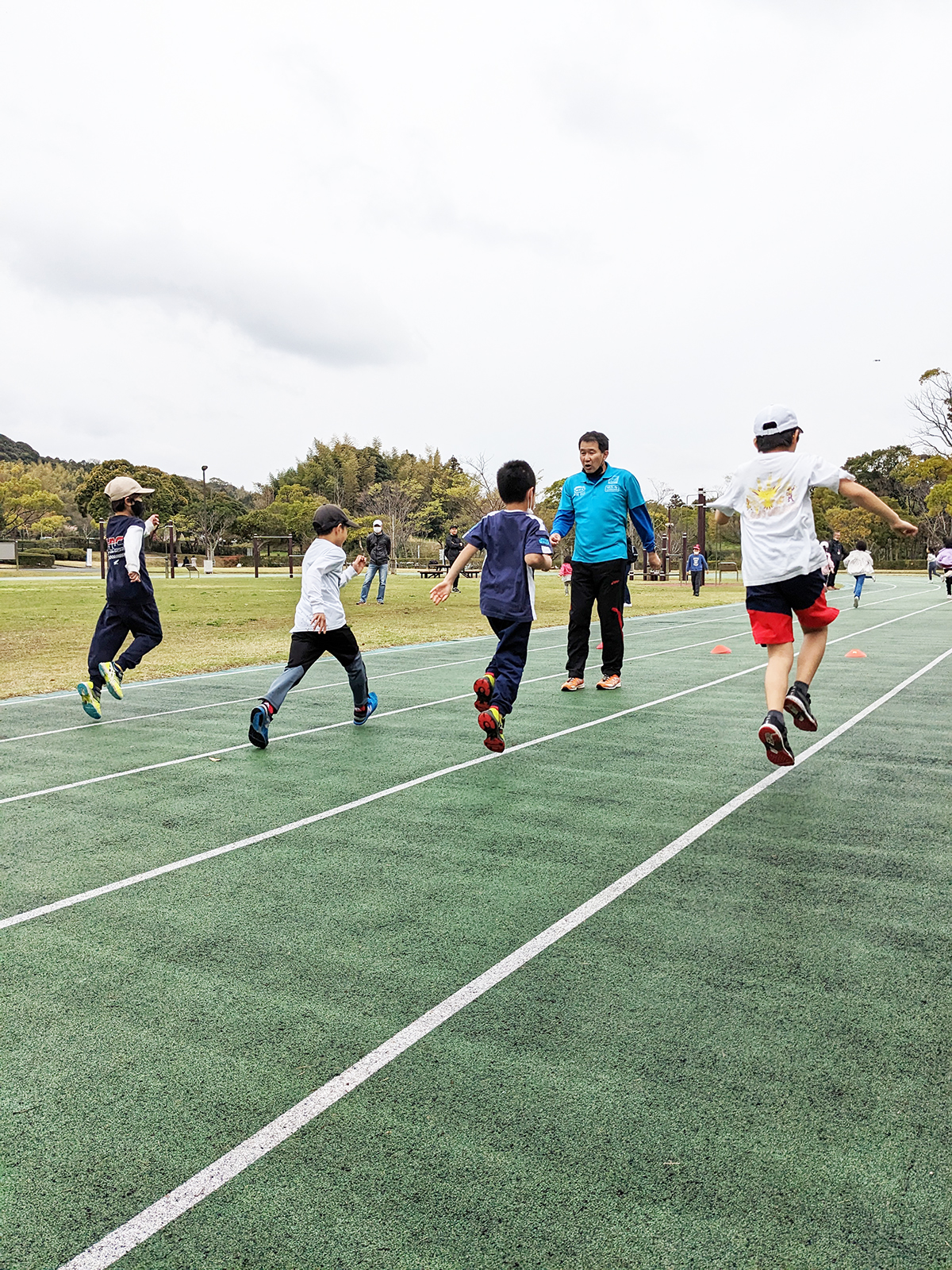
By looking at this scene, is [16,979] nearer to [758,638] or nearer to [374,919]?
[374,919]

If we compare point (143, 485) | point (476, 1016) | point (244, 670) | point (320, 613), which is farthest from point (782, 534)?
point (143, 485)

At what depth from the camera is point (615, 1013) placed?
270 centimetres

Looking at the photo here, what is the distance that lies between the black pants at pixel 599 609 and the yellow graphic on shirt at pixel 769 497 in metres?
2.89

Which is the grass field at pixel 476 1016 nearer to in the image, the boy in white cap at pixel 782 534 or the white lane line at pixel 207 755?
the white lane line at pixel 207 755

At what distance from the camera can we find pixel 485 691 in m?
5.67

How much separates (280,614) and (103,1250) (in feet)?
60.0

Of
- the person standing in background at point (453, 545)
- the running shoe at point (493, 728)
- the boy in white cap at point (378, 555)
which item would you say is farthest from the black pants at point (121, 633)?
the person standing in background at point (453, 545)

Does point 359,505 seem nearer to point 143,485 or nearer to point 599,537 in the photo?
point 143,485

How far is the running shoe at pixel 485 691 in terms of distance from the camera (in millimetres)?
5672

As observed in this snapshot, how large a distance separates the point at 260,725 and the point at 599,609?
3.45 meters

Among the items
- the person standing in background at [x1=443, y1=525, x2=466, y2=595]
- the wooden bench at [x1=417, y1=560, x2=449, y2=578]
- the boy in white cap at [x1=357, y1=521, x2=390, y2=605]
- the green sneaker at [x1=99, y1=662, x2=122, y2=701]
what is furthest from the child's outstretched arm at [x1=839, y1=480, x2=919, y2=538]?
the wooden bench at [x1=417, y1=560, x2=449, y2=578]

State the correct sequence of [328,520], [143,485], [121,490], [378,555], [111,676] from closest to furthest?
1. [328,520]
2. [111,676]
3. [121,490]
4. [378,555]
5. [143,485]

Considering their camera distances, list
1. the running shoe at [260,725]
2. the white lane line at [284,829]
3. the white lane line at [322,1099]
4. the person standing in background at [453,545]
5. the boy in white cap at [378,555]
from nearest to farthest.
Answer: the white lane line at [322,1099]
the white lane line at [284,829]
the running shoe at [260,725]
the boy in white cap at [378,555]
the person standing in background at [453,545]

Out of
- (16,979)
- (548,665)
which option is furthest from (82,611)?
(16,979)
